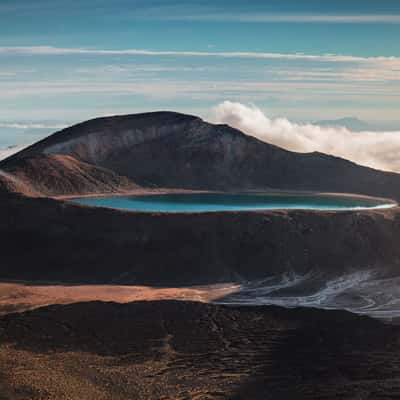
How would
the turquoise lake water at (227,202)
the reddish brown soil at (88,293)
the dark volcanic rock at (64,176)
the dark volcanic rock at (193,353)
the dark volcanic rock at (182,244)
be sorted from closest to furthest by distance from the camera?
the dark volcanic rock at (193,353) < the reddish brown soil at (88,293) < the dark volcanic rock at (182,244) < the turquoise lake water at (227,202) < the dark volcanic rock at (64,176)

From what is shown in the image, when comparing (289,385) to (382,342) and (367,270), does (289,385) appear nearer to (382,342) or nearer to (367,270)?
(382,342)

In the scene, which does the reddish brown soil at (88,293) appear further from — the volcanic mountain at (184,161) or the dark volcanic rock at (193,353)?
the volcanic mountain at (184,161)

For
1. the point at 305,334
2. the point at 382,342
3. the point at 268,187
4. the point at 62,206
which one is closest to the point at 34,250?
the point at 62,206

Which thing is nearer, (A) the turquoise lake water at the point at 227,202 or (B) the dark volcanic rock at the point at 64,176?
(A) the turquoise lake water at the point at 227,202

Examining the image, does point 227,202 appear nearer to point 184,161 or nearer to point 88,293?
point 184,161

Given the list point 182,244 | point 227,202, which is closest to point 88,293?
point 182,244

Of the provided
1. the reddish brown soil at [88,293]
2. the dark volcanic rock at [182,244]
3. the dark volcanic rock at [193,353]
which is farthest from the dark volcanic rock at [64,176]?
the dark volcanic rock at [193,353]
